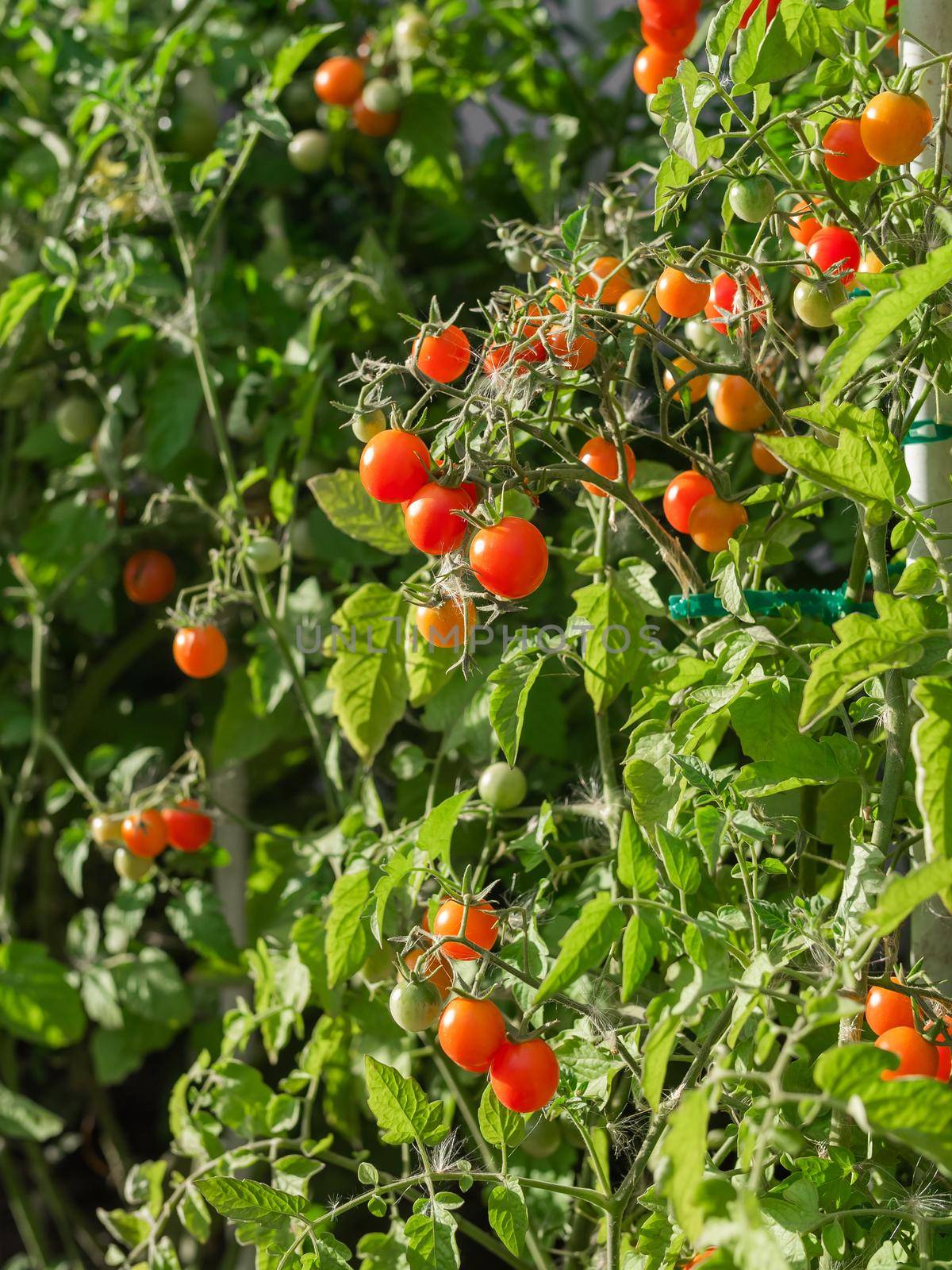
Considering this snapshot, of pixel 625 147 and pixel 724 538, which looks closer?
pixel 724 538

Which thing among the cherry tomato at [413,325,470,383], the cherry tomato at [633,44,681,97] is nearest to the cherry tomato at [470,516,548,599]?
the cherry tomato at [413,325,470,383]

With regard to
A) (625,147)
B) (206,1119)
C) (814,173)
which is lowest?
(206,1119)

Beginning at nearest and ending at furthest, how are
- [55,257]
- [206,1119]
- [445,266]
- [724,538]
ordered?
[724,538] → [206,1119] → [55,257] → [445,266]

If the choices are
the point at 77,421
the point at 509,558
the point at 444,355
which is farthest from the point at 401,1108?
the point at 77,421

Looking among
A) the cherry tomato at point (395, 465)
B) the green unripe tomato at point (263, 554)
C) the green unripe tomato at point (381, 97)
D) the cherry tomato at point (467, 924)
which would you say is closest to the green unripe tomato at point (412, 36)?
the green unripe tomato at point (381, 97)

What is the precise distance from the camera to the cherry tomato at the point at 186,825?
4.01ft

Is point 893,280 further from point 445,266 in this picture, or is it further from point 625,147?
point 445,266

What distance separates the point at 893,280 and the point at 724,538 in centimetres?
27

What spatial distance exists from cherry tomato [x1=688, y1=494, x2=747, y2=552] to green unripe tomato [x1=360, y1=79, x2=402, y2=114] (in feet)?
2.72

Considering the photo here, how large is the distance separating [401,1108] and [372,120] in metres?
1.16

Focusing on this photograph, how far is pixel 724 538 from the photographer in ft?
2.73

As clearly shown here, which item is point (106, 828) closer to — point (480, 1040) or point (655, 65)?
point (480, 1040)

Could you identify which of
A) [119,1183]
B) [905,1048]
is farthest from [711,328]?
[119,1183]

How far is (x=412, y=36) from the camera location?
4.62 ft
